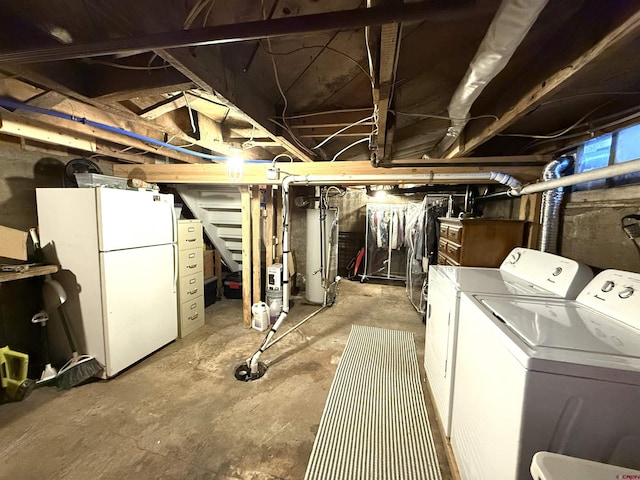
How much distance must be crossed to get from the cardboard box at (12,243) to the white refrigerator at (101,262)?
191 mm

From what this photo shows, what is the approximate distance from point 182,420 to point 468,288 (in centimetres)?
210

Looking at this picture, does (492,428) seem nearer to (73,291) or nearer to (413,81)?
(413,81)

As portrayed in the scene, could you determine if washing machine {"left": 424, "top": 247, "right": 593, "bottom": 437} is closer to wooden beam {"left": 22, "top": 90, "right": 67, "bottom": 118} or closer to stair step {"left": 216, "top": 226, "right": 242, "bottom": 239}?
wooden beam {"left": 22, "top": 90, "right": 67, "bottom": 118}

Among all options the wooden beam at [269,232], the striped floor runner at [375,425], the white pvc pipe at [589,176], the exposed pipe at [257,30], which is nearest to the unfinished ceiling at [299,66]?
the exposed pipe at [257,30]

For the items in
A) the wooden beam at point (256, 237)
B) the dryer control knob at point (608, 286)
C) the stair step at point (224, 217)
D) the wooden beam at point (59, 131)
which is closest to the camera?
the dryer control knob at point (608, 286)

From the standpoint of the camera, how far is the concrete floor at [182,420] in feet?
4.84

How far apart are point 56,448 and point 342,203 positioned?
16.9 feet

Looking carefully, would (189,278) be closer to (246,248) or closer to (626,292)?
(246,248)

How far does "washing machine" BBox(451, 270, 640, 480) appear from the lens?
2.35ft

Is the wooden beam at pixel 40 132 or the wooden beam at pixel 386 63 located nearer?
the wooden beam at pixel 386 63

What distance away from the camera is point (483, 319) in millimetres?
1092

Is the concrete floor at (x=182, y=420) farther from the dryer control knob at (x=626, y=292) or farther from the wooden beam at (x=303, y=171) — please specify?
the wooden beam at (x=303, y=171)

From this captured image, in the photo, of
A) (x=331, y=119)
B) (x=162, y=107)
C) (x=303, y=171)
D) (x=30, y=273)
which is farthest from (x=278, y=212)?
(x=30, y=273)

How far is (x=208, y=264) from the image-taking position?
419cm
